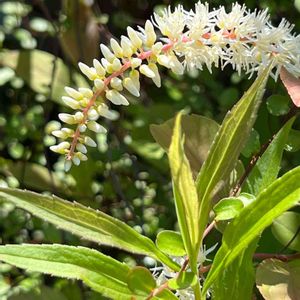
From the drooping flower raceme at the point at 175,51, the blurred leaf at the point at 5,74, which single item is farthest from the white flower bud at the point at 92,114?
the blurred leaf at the point at 5,74

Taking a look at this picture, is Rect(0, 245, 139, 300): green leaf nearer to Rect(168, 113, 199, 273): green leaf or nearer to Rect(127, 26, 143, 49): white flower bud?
Rect(168, 113, 199, 273): green leaf

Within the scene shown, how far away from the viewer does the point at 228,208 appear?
2.15 feet

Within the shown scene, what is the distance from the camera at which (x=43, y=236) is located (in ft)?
4.36

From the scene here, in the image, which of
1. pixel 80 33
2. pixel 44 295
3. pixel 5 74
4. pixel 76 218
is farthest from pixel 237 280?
pixel 5 74

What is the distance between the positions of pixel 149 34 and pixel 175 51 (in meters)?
0.03

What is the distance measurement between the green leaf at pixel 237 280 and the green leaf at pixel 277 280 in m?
0.02

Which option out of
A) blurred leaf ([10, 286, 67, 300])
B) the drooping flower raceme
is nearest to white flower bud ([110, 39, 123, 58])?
the drooping flower raceme

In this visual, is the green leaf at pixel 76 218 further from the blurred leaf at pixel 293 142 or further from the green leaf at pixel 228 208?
the blurred leaf at pixel 293 142

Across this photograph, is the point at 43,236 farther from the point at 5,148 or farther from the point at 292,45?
the point at 292,45

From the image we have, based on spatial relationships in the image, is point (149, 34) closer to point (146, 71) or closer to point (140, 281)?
point (146, 71)

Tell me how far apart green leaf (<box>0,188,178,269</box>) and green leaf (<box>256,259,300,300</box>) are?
0.12m

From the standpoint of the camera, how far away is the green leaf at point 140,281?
0.63 meters

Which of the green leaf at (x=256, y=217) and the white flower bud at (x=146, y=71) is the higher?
the white flower bud at (x=146, y=71)

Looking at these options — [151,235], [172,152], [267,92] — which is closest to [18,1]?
[151,235]
